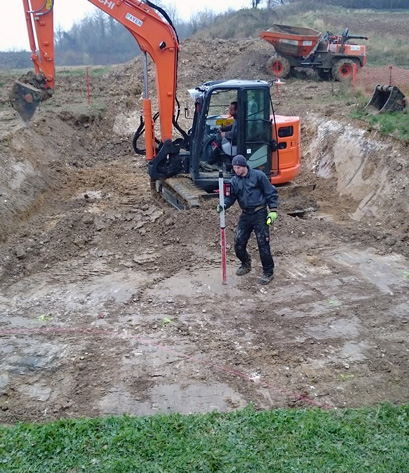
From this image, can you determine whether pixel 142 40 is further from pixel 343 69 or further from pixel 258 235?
pixel 343 69

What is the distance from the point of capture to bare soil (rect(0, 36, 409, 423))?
571 cm

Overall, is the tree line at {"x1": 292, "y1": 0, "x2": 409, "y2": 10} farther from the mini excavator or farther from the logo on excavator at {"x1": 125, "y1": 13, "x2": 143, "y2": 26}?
the logo on excavator at {"x1": 125, "y1": 13, "x2": 143, "y2": 26}

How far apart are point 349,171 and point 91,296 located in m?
7.75

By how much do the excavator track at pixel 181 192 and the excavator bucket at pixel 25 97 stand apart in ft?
9.61

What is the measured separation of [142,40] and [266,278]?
199 inches

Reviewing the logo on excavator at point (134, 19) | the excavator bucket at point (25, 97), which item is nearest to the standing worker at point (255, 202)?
the logo on excavator at point (134, 19)

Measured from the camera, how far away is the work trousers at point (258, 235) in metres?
8.10

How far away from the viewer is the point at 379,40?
1303 inches

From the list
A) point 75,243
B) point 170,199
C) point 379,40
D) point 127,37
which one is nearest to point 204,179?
point 170,199

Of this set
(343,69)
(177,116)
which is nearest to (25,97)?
(177,116)

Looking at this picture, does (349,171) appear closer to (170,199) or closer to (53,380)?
(170,199)

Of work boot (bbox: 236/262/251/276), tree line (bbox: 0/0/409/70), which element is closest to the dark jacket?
work boot (bbox: 236/262/251/276)

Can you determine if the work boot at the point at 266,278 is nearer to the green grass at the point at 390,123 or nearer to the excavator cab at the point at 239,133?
the excavator cab at the point at 239,133

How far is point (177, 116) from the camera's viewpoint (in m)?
10.8
